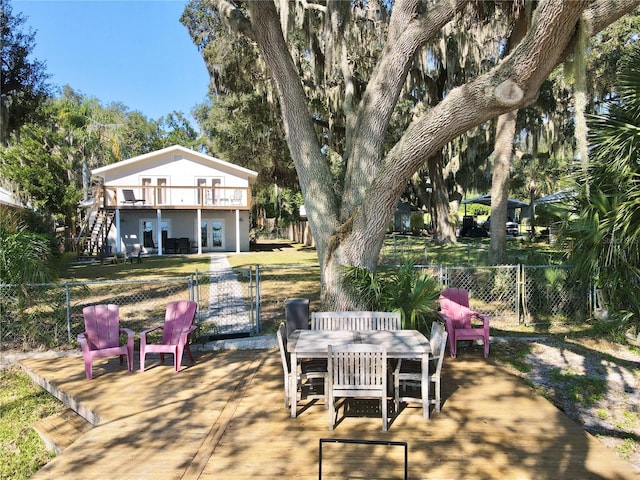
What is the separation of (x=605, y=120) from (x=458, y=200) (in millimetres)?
28252

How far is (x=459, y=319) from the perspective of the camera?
20.7 ft

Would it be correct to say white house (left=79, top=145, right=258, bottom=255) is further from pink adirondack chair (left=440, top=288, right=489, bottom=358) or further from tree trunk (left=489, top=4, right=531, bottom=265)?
pink adirondack chair (left=440, top=288, right=489, bottom=358)

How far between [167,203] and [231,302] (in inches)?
606

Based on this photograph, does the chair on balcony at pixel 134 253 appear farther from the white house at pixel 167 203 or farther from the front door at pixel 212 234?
the front door at pixel 212 234

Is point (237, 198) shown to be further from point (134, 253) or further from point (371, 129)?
point (371, 129)

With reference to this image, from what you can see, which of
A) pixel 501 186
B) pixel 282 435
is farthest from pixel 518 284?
pixel 282 435

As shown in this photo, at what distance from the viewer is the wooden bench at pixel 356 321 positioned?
525 centimetres

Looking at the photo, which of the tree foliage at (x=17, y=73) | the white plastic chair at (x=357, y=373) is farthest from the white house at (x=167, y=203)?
the white plastic chair at (x=357, y=373)

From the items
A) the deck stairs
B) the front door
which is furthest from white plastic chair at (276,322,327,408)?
the front door

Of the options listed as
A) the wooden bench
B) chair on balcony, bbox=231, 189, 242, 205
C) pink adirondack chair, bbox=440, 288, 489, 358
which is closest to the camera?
the wooden bench

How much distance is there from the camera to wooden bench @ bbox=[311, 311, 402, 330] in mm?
5246

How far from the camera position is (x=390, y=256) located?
16578 millimetres

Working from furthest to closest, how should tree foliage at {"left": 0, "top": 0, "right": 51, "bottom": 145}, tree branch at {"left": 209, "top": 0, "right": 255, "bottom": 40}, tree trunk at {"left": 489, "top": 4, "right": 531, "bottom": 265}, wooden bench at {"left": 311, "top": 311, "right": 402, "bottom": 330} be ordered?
1. tree foliage at {"left": 0, "top": 0, "right": 51, "bottom": 145}
2. tree trunk at {"left": 489, "top": 4, "right": 531, "bottom": 265}
3. tree branch at {"left": 209, "top": 0, "right": 255, "bottom": 40}
4. wooden bench at {"left": 311, "top": 311, "right": 402, "bottom": 330}

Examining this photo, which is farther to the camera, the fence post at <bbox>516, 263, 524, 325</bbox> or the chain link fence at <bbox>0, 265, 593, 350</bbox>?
the fence post at <bbox>516, 263, 524, 325</bbox>
